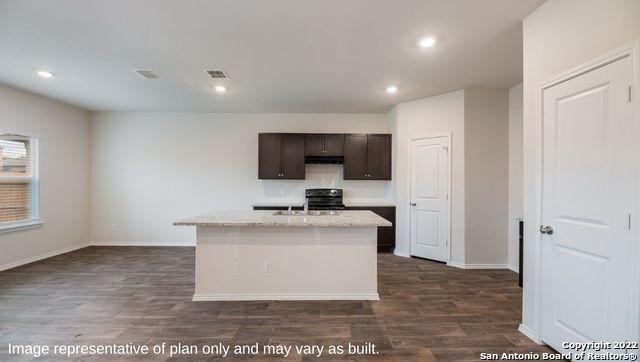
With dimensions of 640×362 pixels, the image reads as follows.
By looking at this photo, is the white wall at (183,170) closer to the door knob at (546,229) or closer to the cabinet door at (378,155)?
the cabinet door at (378,155)

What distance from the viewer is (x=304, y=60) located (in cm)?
307

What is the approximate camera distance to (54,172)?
15.5 feet

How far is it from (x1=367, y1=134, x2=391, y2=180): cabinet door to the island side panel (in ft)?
7.81

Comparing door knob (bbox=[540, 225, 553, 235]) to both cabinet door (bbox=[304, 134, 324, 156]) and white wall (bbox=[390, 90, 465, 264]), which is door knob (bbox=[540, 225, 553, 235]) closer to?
white wall (bbox=[390, 90, 465, 264])

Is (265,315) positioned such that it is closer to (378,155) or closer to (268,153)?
(268,153)

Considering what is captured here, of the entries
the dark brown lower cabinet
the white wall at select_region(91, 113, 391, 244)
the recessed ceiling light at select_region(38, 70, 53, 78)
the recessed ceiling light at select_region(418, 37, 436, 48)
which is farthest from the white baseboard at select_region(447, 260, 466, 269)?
the recessed ceiling light at select_region(38, 70, 53, 78)

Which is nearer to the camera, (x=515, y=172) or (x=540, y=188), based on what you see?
(x=540, y=188)

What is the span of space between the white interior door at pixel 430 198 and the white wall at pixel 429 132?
106 millimetres

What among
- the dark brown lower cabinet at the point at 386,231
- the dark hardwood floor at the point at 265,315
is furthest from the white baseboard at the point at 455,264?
the dark brown lower cabinet at the point at 386,231

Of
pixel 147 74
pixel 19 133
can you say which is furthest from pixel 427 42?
pixel 19 133

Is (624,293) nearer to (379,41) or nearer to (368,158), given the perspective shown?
(379,41)

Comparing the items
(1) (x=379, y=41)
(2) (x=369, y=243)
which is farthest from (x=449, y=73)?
(2) (x=369, y=243)

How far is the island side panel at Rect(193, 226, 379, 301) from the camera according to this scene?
117 inches

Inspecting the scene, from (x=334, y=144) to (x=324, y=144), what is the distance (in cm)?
19
